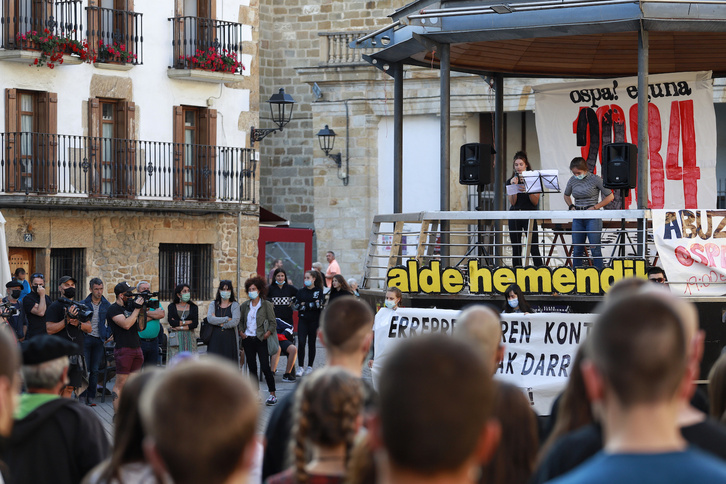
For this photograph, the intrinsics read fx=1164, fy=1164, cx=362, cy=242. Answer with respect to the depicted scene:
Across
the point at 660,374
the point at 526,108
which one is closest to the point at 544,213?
the point at 660,374

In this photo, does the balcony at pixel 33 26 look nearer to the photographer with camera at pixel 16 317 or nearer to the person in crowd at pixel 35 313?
the photographer with camera at pixel 16 317

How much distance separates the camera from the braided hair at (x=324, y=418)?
149 inches

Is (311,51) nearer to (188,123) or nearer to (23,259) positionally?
(188,123)

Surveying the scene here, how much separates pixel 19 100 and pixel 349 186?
898cm

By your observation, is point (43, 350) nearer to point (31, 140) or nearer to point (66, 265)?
point (31, 140)

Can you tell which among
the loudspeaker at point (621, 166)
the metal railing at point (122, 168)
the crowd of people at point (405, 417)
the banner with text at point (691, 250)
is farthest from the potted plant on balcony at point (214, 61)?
the crowd of people at point (405, 417)

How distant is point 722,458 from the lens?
3.51 m

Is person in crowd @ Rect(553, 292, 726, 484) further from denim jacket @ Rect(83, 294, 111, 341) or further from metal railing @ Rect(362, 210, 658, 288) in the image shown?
denim jacket @ Rect(83, 294, 111, 341)

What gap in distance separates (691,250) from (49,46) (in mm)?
16756

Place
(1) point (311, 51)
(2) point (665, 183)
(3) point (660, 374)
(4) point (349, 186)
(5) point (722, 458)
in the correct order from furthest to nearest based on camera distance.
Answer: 1. (1) point (311, 51)
2. (4) point (349, 186)
3. (2) point (665, 183)
4. (5) point (722, 458)
5. (3) point (660, 374)

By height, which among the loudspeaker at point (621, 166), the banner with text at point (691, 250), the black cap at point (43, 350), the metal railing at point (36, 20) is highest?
the metal railing at point (36, 20)

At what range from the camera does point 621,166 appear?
14.1 meters

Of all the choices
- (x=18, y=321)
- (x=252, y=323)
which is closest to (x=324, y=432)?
(x=252, y=323)

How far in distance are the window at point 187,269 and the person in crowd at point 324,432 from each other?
79.3 feet
